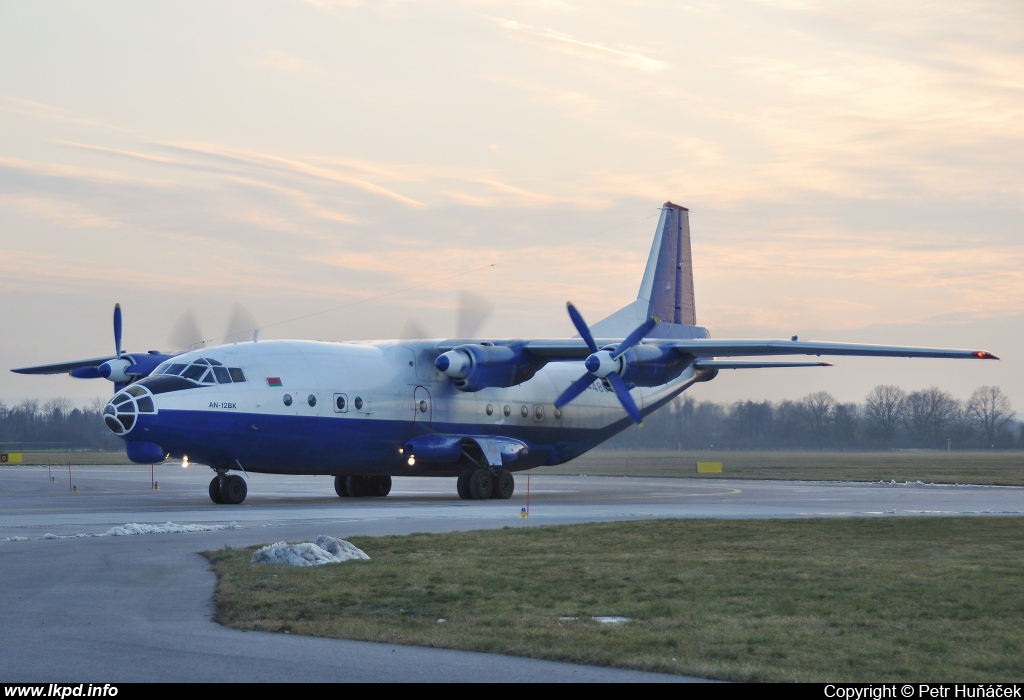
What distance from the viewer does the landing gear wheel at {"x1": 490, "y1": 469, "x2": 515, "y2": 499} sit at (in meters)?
33.4

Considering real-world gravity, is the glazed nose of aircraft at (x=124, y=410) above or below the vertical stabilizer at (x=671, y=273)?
below

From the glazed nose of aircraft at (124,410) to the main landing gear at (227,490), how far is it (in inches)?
129

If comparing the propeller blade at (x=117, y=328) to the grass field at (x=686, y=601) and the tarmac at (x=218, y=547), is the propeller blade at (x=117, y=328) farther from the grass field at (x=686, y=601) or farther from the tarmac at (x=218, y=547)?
the grass field at (x=686, y=601)

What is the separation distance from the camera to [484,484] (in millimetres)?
33188

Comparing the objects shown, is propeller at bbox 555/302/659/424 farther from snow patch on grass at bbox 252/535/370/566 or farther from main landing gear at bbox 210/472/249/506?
snow patch on grass at bbox 252/535/370/566

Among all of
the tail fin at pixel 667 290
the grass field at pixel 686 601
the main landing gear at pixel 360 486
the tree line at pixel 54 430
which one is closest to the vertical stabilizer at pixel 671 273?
the tail fin at pixel 667 290

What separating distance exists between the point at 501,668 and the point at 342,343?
25.4 meters

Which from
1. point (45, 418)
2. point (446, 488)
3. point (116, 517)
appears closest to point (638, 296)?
point (446, 488)

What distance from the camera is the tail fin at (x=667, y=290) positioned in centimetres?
4047

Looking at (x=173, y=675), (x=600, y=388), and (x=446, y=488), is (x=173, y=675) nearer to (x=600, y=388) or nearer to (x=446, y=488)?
(x=600, y=388)

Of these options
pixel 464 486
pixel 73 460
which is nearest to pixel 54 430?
pixel 73 460

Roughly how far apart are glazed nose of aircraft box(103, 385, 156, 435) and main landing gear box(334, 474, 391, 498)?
9279 millimetres
